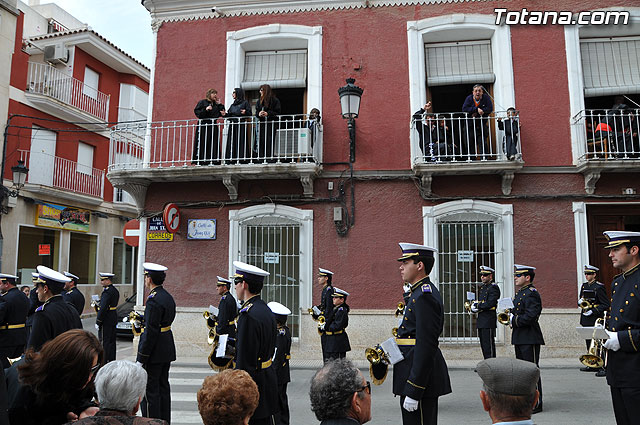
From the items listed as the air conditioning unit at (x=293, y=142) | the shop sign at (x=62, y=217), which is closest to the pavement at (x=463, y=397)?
the air conditioning unit at (x=293, y=142)

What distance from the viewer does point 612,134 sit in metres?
11.0

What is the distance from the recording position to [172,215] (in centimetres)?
1137

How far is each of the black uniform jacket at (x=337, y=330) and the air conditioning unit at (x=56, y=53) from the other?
1691 centimetres

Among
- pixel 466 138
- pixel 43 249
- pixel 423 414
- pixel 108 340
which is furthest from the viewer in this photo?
pixel 43 249

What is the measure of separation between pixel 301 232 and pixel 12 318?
5.90 metres

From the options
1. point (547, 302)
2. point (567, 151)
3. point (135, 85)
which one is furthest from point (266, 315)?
point (135, 85)

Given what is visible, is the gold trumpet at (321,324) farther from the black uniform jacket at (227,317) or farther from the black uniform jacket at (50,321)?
the black uniform jacket at (50,321)

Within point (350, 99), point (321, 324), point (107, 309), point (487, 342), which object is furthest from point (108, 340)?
point (487, 342)

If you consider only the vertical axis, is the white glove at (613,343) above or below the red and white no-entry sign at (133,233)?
below

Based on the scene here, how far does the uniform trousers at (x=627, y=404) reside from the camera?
4145 millimetres

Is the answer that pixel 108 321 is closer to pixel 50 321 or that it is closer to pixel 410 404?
pixel 50 321

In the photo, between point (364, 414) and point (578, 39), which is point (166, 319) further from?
point (578, 39)

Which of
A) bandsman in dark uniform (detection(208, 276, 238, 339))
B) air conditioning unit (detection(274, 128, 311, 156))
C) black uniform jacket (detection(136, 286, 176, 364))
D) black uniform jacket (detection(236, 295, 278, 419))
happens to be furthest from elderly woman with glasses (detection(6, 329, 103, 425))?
air conditioning unit (detection(274, 128, 311, 156))

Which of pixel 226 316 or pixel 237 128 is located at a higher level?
pixel 237 128
